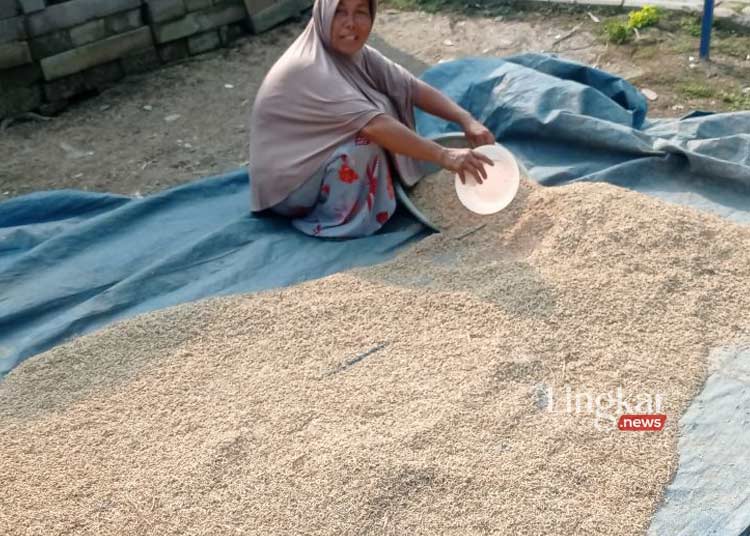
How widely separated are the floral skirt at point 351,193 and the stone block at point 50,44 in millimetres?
1911

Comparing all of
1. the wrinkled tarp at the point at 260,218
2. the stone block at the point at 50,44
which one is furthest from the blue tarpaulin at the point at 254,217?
the stone block at the point at 50,44

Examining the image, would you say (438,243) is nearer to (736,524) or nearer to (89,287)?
(89,287)

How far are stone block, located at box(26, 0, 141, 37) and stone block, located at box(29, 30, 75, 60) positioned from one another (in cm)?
3

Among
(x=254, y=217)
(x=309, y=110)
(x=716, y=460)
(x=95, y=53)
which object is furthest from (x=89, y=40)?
(x=716, y=460)

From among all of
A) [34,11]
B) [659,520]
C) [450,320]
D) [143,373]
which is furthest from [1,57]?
[659,520]

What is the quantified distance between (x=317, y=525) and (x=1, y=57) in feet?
10.3

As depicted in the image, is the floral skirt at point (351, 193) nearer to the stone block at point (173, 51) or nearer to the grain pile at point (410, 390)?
the grain pile at point (410, 390)

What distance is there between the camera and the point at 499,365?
2158 mm

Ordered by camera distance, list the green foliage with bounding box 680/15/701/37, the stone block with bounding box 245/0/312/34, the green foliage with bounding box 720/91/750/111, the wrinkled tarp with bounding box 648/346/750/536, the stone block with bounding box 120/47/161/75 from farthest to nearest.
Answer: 1. the stone block with bounding box 245/0/312/34
2. the stone block with bounding box 120/47/161/75
3. the green foliage with bounding box 680/15/701/37
4. the green foliage with bounding box 720/91/750/111
5. the wrinkled tarp with bounding box 648/346/750/536

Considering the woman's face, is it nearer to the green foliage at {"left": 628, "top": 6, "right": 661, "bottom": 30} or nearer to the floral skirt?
the floral skirt

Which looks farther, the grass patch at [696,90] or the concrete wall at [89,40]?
the concrete wall at [89,40]

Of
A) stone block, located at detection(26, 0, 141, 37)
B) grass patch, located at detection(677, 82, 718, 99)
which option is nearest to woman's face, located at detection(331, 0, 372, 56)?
grass patch, located at detection(677, 82, 718, 99)

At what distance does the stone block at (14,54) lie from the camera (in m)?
4.07

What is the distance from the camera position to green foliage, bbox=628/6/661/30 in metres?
4.50
